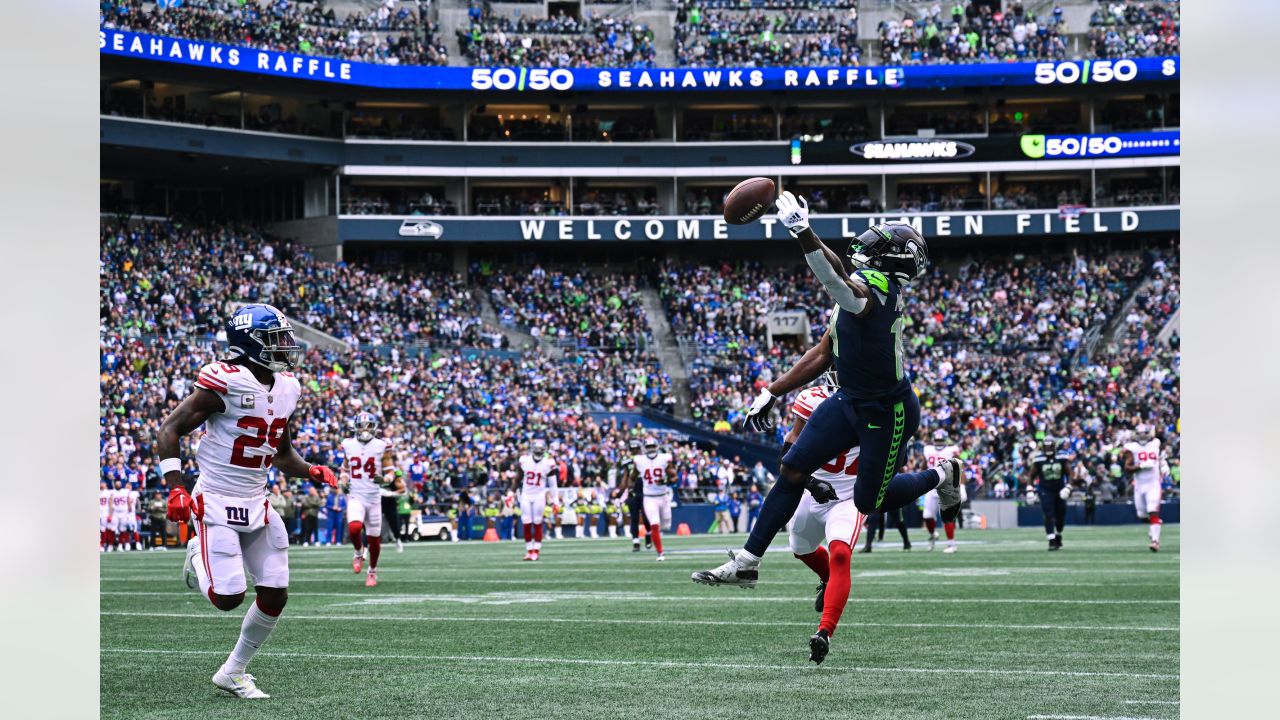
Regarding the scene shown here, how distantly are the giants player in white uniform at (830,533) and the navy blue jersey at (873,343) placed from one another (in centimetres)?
109

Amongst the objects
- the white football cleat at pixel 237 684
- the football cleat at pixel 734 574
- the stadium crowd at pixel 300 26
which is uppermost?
the stadium crowd at pixel 300 26

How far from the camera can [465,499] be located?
33.0 meters

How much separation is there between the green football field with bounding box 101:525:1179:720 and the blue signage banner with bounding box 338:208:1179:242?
3060 centimetres

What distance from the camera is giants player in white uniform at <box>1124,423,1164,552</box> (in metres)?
21.5

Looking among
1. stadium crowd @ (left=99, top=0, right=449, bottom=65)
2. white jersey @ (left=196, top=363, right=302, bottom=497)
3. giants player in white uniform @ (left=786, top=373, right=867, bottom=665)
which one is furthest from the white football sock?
stadium crowd @ (left=99, top=0, right=449, bottom=65)

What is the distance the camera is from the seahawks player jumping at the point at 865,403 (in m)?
7.86

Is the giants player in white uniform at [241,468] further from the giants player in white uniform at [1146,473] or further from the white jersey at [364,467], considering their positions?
the giants player in white uniform at [1146,473]

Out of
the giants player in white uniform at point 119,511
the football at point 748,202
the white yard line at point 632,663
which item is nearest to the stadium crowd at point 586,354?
the giants player in white uniform at point 119,511

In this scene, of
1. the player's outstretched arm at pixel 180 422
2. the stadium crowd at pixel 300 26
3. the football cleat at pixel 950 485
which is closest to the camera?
the player's outstretched arm at pixel 180 422

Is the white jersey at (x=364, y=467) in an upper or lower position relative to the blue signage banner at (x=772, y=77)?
lower

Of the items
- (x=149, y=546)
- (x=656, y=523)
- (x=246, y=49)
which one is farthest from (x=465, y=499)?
(x=246, y=49)
